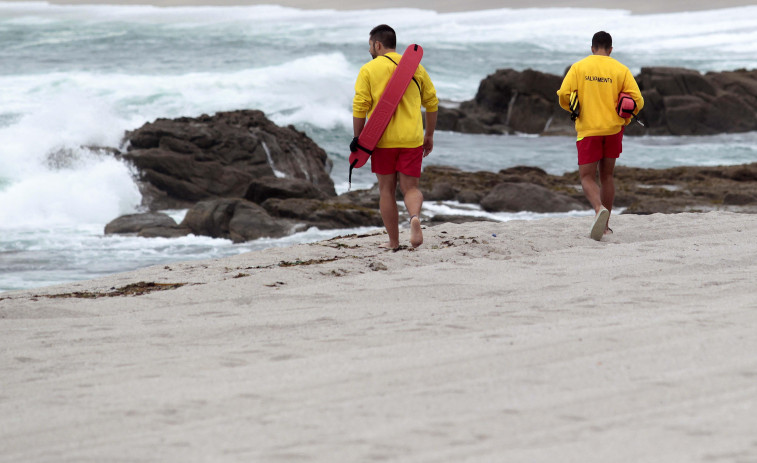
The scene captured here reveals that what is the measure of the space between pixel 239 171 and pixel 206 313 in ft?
37.7

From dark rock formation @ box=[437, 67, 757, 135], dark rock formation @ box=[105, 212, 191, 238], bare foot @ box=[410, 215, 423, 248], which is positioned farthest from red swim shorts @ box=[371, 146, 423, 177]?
dark rock formation @ box=[437, 67, 757, 135]

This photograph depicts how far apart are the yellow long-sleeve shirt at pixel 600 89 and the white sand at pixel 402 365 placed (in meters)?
1.55

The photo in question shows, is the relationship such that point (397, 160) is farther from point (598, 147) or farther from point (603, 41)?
point (603, 41)

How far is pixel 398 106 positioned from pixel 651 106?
81.4ft

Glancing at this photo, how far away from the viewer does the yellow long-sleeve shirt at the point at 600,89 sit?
6.74 metres

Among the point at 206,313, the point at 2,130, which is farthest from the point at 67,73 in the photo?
the point at 206,313

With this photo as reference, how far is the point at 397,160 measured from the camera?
6.27m

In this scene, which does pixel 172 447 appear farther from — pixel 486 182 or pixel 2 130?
pixel 2 130

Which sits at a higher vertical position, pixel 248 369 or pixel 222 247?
pixel 248 369

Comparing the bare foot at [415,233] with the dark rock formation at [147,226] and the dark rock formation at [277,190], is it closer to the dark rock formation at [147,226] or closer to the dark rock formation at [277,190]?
the dark rock formation at [147,226]

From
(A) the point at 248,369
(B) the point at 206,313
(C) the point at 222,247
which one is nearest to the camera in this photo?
(A) the point at 248,369

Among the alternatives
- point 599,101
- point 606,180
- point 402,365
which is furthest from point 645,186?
point 402,365

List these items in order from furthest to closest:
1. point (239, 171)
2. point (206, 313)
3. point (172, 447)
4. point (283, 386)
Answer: point (239, 171)
point (206, 313)
point (283, 386)
point (172, 447)

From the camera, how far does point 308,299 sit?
182 inches
